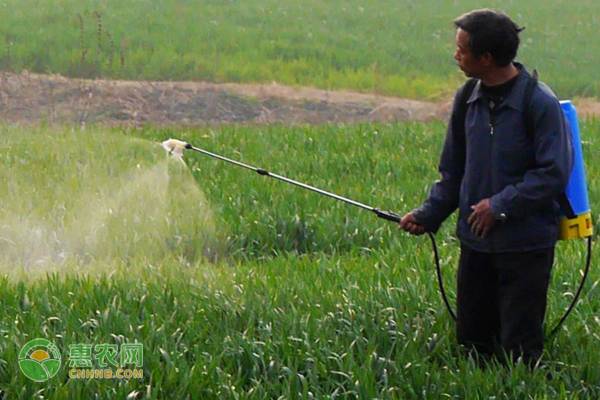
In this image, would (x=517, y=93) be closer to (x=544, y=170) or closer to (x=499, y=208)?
(x=544, y=170)

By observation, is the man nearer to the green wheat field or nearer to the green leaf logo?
the green wheat field

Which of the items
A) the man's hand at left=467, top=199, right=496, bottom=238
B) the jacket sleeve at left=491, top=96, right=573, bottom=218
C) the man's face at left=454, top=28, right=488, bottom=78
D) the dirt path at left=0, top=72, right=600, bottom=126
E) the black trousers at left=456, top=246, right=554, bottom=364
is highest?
the man's face at left=454, top=28, right=488, bottom=78

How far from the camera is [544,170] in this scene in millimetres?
4961

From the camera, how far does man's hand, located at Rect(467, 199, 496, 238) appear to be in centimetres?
507

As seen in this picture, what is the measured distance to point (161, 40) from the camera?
2197 centimetres

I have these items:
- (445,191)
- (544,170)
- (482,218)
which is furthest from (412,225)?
(544,170)

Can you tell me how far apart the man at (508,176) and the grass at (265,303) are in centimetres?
33

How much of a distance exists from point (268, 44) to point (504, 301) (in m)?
17.4

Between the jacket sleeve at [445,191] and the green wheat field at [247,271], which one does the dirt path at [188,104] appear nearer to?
the green wheat field at [247,271]

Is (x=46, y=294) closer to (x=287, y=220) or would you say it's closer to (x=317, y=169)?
(x=287, y=220)

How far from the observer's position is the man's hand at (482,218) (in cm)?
507

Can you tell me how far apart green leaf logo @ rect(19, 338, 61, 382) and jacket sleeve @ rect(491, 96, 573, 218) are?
5.97 feet

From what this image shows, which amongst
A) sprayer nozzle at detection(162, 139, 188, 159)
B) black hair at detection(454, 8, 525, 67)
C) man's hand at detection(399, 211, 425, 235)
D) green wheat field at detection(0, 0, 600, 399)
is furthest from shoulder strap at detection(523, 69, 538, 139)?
sprayer nozzle at detection(162, 139, 188, 159)

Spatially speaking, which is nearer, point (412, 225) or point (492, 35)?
point (492, 35)
